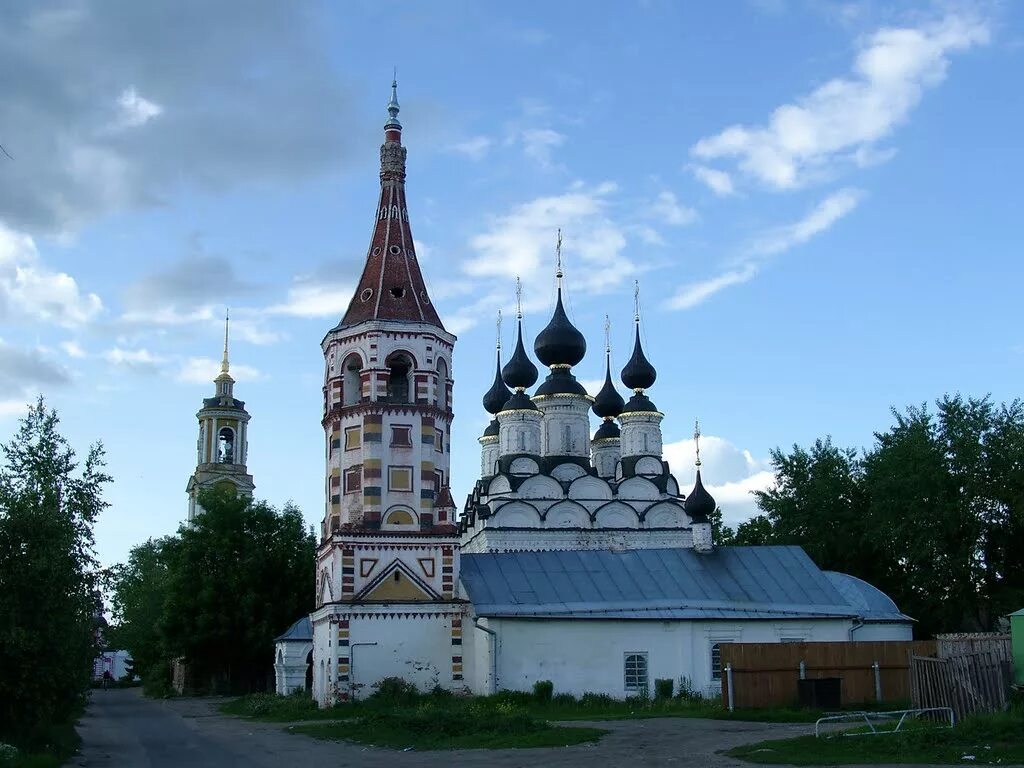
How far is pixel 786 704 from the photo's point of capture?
2655cm

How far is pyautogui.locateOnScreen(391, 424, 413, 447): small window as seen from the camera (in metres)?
31.5

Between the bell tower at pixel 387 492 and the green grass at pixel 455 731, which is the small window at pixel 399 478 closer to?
the bell tower at pixel 387 492

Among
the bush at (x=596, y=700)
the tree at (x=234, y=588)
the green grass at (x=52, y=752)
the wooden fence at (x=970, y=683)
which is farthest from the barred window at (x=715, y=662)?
the tree at (x=234, y=588)

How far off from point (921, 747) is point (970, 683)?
353 cm

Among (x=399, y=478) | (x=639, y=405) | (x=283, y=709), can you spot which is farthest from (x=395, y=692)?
(x=639, y=405)

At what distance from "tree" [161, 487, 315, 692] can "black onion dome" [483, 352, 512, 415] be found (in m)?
11.1

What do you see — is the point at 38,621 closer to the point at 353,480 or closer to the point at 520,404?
the point at 353,480

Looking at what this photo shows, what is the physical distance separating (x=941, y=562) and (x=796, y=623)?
8.48 m

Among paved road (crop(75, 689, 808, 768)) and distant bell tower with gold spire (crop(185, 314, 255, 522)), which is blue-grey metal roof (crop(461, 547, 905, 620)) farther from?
distant bell tower with gold spire (crop(185, 314, 255, 522))

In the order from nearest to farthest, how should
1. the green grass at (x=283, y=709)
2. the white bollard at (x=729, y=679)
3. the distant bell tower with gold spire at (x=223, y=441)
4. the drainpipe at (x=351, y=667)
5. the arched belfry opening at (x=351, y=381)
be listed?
the white bollard at (x=729, y=679), the green grass at (x=283, y=709), the drainpipe at (x=351, y=667), the arched belfry opening at (x=351, y=381), the distant bell tower with gold spire at (x=223, y=441)

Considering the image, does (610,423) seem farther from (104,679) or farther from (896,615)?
(104,679)

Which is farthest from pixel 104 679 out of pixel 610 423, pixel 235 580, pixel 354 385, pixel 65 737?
pixel 65 737

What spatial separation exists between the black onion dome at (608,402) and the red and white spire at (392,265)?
2068 centimetres

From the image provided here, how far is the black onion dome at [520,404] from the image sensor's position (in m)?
48.8
